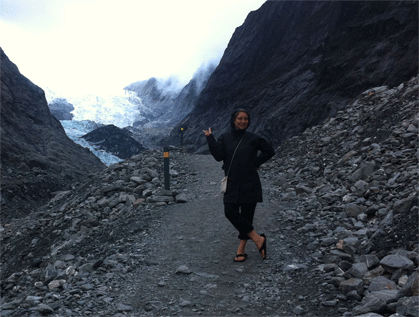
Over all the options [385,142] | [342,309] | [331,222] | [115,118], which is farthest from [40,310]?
[115,118]

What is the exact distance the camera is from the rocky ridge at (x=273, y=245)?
3793mm

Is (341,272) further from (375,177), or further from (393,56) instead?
(393,56)

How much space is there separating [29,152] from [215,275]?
2583 cm

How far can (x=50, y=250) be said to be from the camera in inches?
318

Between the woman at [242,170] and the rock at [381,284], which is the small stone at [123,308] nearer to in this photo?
the woman at [242,170]

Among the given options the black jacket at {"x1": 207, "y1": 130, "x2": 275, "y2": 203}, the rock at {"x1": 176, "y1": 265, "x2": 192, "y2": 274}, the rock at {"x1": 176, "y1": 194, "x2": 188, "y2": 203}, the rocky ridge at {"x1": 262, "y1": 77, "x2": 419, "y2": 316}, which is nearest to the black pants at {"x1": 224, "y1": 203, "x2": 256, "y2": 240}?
the black jacket at {"x1": 207, "y1": 130, "x2": 275, "y2": 203}

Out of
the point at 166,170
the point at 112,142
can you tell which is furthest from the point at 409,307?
the point at 112,142

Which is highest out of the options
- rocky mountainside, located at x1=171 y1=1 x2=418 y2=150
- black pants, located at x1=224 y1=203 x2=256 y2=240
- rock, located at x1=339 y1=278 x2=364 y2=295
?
rocky mountainside, located at x1=171 y1=1 x2=418 y2=150

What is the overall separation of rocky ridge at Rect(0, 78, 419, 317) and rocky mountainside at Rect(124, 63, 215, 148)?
8594cm

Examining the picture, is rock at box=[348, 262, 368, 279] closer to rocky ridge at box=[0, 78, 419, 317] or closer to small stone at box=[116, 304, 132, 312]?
rocky ridge at box=[0, 78, 419, 317]

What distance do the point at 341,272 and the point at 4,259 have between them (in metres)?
8.72

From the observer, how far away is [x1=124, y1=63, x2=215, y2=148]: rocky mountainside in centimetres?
11589

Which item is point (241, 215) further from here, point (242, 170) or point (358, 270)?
point (358, 270)

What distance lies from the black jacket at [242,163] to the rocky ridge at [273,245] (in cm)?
101
